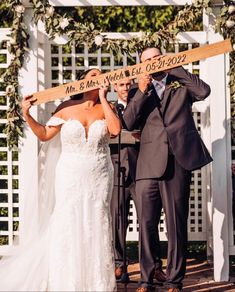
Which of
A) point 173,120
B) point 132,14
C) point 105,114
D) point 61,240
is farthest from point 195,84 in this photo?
point 132,14

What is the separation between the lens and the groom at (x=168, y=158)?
6.81 m

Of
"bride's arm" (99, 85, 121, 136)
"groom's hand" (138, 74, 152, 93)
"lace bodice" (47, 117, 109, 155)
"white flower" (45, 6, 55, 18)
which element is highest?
"white flower" (45, 6, 55, 18)

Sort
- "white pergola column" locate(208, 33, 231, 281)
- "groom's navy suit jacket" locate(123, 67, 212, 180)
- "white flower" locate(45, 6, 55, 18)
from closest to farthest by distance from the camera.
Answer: "groom's navy suit jacket" locate(123, 67, 212, 180), "white flower" locate(45, 6, 55, 18), "white pergola column" locate(208, 33, 231, 281)

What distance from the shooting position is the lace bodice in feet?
21.4

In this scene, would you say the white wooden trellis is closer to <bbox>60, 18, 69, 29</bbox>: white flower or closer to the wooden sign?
<bbox>60, 18, 69, 29</bbox>: white flower

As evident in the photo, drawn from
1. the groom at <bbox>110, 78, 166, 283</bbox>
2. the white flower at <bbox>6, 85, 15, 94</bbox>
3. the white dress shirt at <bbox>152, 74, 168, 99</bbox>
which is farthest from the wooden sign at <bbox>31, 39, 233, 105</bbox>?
the white flower at <bbox>6, 85, 15, 94</bbox>

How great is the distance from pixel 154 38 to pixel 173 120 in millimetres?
1085

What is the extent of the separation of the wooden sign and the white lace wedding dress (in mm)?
248

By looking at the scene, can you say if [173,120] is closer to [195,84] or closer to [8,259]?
[195,84]

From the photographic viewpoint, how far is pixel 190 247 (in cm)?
950

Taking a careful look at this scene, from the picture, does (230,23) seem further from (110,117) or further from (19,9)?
(19,9)

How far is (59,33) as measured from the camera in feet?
24.9

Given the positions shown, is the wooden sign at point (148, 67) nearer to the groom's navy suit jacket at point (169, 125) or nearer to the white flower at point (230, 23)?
the groom's navy suit jacket at point (169, 125)

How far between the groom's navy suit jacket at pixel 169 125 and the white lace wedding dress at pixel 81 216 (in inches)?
14.6
